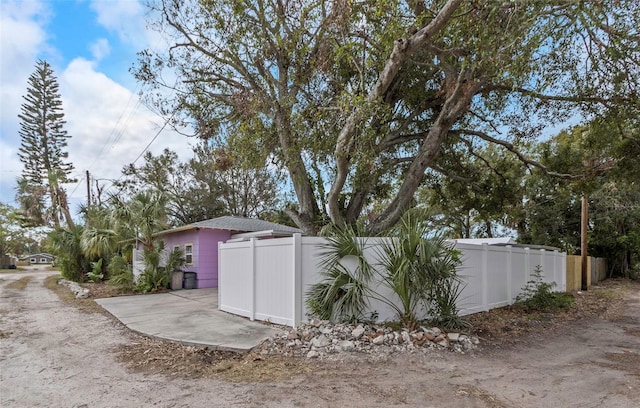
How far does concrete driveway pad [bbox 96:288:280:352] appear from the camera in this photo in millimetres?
6258

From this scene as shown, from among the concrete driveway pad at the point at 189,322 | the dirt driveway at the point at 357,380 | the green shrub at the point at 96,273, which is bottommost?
the green shrub at the point at 96,273

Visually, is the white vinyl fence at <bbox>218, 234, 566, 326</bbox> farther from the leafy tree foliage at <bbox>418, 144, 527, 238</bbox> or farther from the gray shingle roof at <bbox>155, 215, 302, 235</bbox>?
the gray shingle roof at <bbox>155, 215, 302, 235</bbox>

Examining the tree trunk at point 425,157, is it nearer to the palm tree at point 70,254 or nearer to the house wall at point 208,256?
the house wall at point 208,256

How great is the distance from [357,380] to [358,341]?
1273mm

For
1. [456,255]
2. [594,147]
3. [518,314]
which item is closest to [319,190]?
[456,255]

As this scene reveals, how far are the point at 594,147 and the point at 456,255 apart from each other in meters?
7.06

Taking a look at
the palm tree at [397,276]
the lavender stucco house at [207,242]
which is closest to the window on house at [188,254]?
the lavender stucco house at [207,242]

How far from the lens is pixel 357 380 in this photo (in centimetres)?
457

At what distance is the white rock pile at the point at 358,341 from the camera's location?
5656 millimetres

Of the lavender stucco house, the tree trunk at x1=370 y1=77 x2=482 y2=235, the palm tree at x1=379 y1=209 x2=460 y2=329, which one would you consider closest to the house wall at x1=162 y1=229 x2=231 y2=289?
the lavender stucco house

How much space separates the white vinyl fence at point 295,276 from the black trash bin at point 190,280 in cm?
620

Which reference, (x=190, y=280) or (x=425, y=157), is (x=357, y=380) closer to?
(x=425, y=157)

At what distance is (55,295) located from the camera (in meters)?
13.5

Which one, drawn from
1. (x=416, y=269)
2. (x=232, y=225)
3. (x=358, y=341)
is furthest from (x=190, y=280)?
(x=416, y=269)
